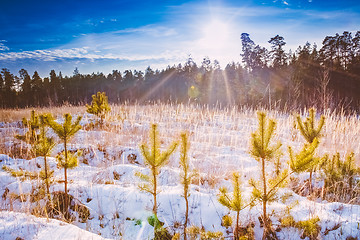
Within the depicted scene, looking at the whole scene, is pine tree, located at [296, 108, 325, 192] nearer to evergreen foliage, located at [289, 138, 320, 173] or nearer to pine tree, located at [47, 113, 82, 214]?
evergreen foliage, located at [289, 138, 320, 173]

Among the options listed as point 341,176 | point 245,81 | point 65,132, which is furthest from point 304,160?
point 245,81

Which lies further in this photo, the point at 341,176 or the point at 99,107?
the point at 99,107

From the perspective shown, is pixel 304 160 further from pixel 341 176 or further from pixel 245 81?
pixel 245 81

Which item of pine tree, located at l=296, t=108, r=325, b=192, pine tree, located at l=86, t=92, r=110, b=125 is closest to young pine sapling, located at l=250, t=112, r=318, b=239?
pine tree, located at l=296, t=108, r=325, b=192

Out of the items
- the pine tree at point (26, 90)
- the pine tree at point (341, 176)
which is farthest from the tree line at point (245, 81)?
the pine tree at point (341, 176)

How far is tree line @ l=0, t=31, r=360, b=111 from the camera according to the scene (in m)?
21.2

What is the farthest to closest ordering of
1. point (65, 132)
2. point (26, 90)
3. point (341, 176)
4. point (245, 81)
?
point (26, 90) < point (245, 81) < point (341, 176) < point (65, 132)

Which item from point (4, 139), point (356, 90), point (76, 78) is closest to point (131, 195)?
point (4, 139)

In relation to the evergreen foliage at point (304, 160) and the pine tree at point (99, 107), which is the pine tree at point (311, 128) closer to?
the evergreen foliage at point (304, 160)

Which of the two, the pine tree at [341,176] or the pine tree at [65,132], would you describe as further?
the pine tree at [341,176]

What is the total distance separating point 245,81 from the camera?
2438 centimetres

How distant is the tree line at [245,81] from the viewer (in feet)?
69.6

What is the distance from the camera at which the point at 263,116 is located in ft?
5.55

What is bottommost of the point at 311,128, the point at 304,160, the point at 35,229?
the point at 35,229
